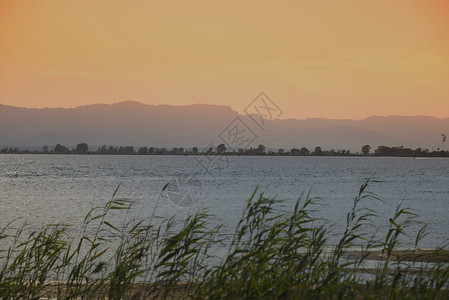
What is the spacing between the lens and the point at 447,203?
54.2 meters

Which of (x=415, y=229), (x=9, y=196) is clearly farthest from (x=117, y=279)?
(x=9, y=196)

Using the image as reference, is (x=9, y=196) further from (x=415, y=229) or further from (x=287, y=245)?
(x=287, y=245)

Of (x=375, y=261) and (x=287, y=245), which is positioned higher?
(x=287, y=245)

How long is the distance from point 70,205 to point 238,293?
45.0 metres

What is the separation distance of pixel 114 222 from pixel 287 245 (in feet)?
95.7

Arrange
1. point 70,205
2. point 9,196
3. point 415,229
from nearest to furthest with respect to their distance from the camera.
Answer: point 415,229 → point 70,205 → point 9,196

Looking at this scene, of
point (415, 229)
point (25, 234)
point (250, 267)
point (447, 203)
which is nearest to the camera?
point (250, 267)

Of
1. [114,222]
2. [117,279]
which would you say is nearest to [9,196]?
[114,222]

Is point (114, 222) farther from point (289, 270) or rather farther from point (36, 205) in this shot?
point (289, 270)

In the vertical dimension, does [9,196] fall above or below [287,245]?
below

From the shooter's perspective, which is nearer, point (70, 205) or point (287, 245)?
point (287, 245)

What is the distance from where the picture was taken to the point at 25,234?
28.4 m

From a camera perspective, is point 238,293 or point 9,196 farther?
point 9,196

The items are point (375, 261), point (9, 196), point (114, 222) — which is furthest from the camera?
point (9, 196)
